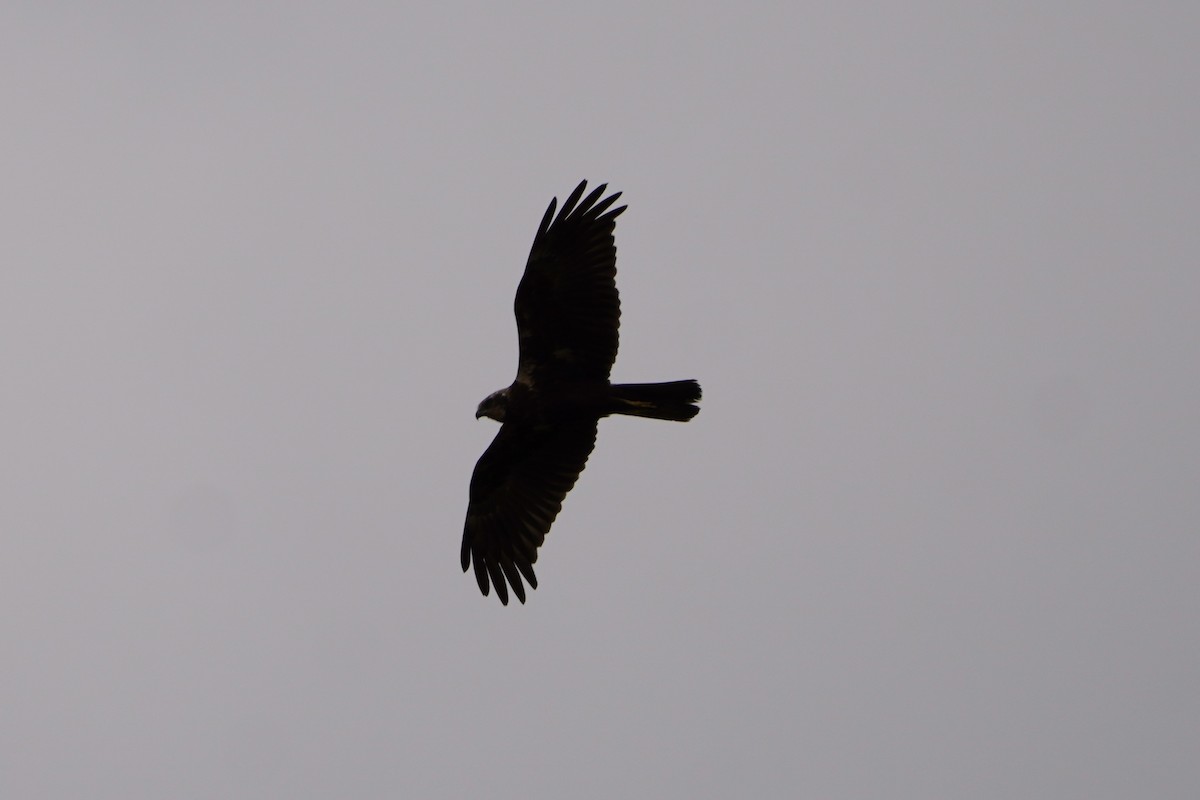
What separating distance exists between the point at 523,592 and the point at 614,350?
7.89 feet

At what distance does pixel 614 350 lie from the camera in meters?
13.7

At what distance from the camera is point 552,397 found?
13.7 metres

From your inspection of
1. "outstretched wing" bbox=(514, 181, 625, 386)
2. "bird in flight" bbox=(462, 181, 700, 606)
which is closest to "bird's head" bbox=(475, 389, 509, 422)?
"bird in flight" bbox=(462, 181, 700, 606)

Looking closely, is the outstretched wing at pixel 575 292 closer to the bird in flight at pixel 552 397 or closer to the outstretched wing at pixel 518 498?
the bird in flight at pixel 552 397

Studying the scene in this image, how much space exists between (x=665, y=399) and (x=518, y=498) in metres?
2.09

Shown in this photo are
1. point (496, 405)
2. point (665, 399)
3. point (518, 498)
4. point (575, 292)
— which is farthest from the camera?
point (518, 498)

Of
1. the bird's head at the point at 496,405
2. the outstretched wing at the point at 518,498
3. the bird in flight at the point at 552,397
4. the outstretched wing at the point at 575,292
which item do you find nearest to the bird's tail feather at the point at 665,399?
the bird in flight at the point at 552,397

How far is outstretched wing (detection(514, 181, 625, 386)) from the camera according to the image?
13539 mm

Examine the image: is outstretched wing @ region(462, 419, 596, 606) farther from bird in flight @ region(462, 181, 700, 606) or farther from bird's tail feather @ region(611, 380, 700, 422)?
bird's tail feather @ region(611, 380, 700, 422)

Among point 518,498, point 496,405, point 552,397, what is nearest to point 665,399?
point 552,397

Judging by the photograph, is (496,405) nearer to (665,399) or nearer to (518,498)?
(518,498)

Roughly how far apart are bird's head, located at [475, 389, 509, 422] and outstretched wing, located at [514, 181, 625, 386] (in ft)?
1.93

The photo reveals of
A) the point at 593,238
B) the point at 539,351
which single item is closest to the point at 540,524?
the point at 539,351

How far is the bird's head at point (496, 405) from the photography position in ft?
46.0
